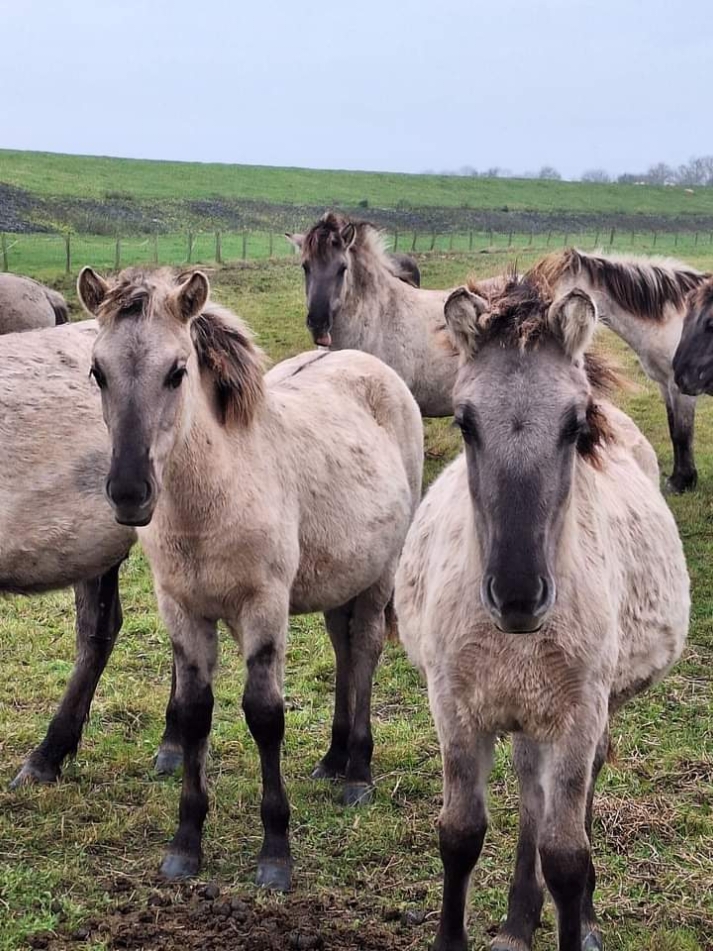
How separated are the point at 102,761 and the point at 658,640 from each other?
9.49ft

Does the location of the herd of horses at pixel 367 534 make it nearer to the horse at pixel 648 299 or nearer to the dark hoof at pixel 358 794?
the dark hoof at pixel 358 794

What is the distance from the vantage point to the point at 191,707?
402 cm

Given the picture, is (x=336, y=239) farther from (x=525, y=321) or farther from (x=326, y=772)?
(x=525, y=321)

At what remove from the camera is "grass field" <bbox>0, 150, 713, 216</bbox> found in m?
45.5

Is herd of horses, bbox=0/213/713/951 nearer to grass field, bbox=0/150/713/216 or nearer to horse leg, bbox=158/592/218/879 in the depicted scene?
horse leg, bbox=158/592/218/879

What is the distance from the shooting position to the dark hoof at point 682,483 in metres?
9.55

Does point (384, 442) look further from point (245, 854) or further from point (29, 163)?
point (29, 163)

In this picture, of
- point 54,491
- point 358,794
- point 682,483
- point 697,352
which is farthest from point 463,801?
point 682,483

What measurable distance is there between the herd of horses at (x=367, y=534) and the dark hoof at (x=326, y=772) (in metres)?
0.07

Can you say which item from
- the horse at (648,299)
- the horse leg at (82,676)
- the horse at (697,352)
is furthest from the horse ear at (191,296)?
the horse at (648,299)

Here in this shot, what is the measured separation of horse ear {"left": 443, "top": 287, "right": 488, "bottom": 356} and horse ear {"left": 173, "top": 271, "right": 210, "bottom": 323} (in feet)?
4.15

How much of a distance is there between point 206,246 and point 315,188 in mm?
29444

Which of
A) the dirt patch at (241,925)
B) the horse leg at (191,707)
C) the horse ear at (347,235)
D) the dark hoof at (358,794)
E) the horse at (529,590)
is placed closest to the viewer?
the horse at (529,590)

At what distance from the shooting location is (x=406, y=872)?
4023mm
